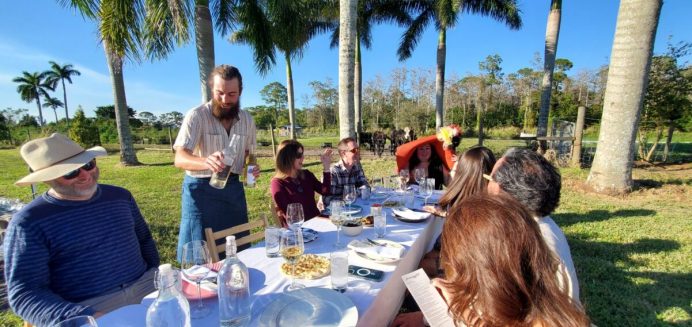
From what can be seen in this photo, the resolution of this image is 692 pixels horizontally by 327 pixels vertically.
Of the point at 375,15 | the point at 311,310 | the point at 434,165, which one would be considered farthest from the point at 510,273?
the point at 375,15

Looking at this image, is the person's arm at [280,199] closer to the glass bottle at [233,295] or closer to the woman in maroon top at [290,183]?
the woman in maroon top at [290,183]

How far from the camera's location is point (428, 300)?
4.35 feet

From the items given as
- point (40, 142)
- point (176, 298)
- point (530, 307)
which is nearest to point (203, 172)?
point (40, 142)

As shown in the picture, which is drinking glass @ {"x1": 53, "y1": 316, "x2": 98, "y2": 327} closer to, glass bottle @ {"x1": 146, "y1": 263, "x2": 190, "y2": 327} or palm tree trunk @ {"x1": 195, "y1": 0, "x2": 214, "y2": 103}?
glass bottle @ {"x1": 146, "y1": 263, "x2": 190, "y2": 327}

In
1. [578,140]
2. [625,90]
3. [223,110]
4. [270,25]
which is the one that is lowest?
[578,140]

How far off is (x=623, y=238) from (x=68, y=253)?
20.4 feet

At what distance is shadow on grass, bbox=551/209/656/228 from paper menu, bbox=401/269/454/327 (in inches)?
195

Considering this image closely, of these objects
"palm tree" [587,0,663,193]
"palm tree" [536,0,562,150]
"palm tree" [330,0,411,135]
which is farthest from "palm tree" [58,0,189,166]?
"palm tree" [536,0,562,150]

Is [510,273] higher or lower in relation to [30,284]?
higher

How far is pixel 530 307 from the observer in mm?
1057

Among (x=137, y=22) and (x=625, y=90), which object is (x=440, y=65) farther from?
(x=137, y=22)

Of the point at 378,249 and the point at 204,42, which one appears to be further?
the point at 204,42

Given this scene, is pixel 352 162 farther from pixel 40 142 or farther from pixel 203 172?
pixel 40 142

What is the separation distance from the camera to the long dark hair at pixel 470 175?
2.63 m
